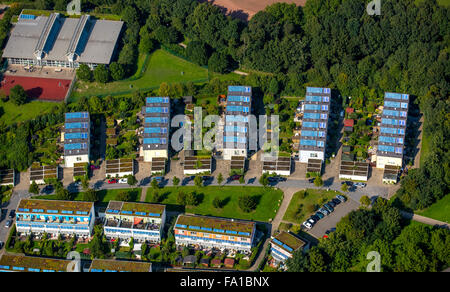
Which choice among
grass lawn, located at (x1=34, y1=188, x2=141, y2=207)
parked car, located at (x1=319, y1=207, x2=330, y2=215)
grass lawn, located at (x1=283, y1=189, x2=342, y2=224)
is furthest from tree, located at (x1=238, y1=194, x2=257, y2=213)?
grass lawn, located at (x1=34, y1=188, x2=141, y2=207)

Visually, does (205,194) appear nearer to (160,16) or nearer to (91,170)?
(91,170)

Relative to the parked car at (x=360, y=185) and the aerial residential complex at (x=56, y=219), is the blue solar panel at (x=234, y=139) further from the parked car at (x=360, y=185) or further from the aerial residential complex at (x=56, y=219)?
the aerial residential complex at (x=56, y=219)

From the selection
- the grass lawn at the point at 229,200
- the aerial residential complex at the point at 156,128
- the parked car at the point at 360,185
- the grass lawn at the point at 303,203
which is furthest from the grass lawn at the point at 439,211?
the aerial residential complex at the point at 156,128

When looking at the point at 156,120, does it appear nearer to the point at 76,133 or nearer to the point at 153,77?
the point at 76,133

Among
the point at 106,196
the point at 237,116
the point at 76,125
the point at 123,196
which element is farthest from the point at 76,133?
the point at 237,116

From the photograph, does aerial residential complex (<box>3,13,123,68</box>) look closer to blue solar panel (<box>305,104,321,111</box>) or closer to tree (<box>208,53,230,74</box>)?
tree (<box>208,53,230,74</box>)

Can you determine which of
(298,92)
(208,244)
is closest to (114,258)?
(208,244)

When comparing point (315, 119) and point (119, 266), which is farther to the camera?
point (315, 119)
